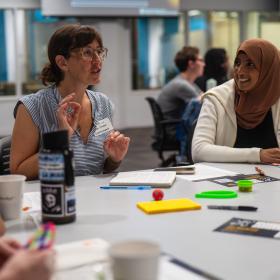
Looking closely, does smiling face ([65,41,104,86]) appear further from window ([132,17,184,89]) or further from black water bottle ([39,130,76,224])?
window ([132,17,184,89])

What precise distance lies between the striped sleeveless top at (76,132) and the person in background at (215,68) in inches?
123

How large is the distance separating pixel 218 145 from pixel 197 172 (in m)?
0.50

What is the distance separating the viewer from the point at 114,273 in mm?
894

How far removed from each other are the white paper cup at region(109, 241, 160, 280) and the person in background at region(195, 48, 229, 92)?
4478 mm

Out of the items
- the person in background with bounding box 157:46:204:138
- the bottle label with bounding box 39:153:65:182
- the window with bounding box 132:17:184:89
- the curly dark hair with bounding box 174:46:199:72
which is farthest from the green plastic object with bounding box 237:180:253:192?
the window with bounding box 132:17:184:89

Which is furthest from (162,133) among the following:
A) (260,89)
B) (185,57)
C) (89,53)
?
(89,53)

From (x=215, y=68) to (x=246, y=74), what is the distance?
2677 millimetres

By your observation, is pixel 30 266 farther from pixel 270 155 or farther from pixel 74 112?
pixel 270 155

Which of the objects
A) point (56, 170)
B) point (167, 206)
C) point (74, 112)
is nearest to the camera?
point (56, 170)

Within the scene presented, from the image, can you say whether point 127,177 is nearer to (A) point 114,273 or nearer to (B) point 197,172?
(B) point 197,172

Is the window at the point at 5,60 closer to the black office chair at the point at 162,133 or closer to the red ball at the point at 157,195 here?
the black office chair at the point at 162,133

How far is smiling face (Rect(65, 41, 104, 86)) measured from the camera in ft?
7.61

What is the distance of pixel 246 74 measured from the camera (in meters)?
2.73

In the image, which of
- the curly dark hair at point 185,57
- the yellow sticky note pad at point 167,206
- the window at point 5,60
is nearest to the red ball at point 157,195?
the yellow sticky note pad at point 167,206
